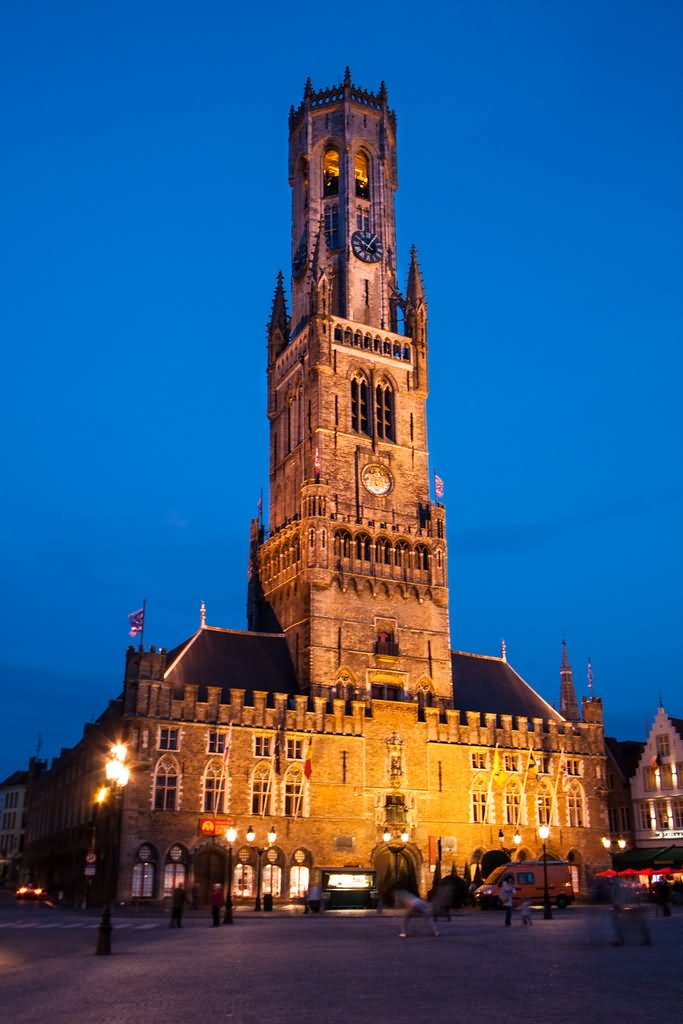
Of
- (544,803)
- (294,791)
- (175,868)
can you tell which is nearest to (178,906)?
(175,868)

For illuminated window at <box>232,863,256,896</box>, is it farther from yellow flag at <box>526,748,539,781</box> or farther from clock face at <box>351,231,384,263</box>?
clock face at <box>351,231,384,263</box>

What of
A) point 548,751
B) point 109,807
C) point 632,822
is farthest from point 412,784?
point 632,822

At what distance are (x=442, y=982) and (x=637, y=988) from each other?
10.8 feet

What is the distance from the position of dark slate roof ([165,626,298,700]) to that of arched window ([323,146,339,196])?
112 ft

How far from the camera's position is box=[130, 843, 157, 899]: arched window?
53.4 m

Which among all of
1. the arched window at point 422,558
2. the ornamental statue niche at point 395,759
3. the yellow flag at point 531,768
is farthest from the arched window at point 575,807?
the arched window at point 422,558

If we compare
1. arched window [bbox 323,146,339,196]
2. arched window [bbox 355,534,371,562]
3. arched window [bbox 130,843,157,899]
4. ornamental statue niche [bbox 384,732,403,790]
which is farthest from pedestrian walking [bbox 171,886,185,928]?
arched window [bbox 323,146,339,196]

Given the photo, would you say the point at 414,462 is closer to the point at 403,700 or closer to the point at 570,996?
the point at 403,700

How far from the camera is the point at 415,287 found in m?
76.7

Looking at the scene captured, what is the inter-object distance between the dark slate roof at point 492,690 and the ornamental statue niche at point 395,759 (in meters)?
7.62

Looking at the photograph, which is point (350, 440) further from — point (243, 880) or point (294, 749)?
point (243, 880)

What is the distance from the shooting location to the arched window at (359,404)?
7019cm

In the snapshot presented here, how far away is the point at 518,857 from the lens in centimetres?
6400

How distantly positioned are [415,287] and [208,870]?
1708 inches
